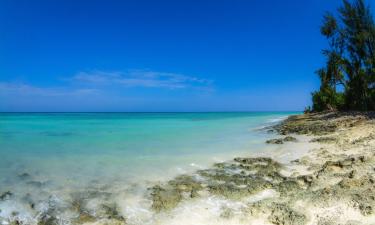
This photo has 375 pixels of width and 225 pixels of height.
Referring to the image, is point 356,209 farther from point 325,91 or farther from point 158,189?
point 325,91

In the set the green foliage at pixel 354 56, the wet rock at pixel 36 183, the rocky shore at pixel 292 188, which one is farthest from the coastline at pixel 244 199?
the green foliage at pixel 354 56

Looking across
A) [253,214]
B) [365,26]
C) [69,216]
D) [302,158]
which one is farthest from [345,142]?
[365,26]

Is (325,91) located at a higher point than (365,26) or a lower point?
lower

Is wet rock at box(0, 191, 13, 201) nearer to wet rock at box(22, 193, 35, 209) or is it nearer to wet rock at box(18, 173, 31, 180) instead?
wet rock at box(22, 193, 35, 209)

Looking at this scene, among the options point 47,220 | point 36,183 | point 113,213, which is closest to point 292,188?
point 113,213

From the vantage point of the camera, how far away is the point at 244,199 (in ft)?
13.0

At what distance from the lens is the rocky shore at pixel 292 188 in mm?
3404

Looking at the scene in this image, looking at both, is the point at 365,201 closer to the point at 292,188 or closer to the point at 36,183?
the point at 292,188

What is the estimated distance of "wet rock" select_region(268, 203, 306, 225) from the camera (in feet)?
10.7

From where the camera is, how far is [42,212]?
3.76 m

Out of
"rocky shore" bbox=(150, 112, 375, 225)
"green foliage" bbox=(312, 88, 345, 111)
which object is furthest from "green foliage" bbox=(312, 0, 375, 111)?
"rocky shore" bbox=(150, 112, 375, 225)

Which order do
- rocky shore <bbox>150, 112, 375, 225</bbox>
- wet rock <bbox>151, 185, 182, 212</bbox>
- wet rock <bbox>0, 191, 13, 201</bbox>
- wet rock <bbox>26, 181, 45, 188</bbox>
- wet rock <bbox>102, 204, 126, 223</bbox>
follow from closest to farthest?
rocky shore <bbox>150, 112, 375, 225</bbox>
wet rock <bbox>102, 204, 126, 223</bbox>
wet rock <bbox>151, 185, 182, 212</bbox>
wet rock <bbox>0, 191, 13, 201</bbox>
wet rock <bbox>26, 181, 45, 188</bbox>

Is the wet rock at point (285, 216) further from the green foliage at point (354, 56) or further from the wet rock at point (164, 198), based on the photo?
the green foliage at point (354, 56)

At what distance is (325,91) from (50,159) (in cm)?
2757
